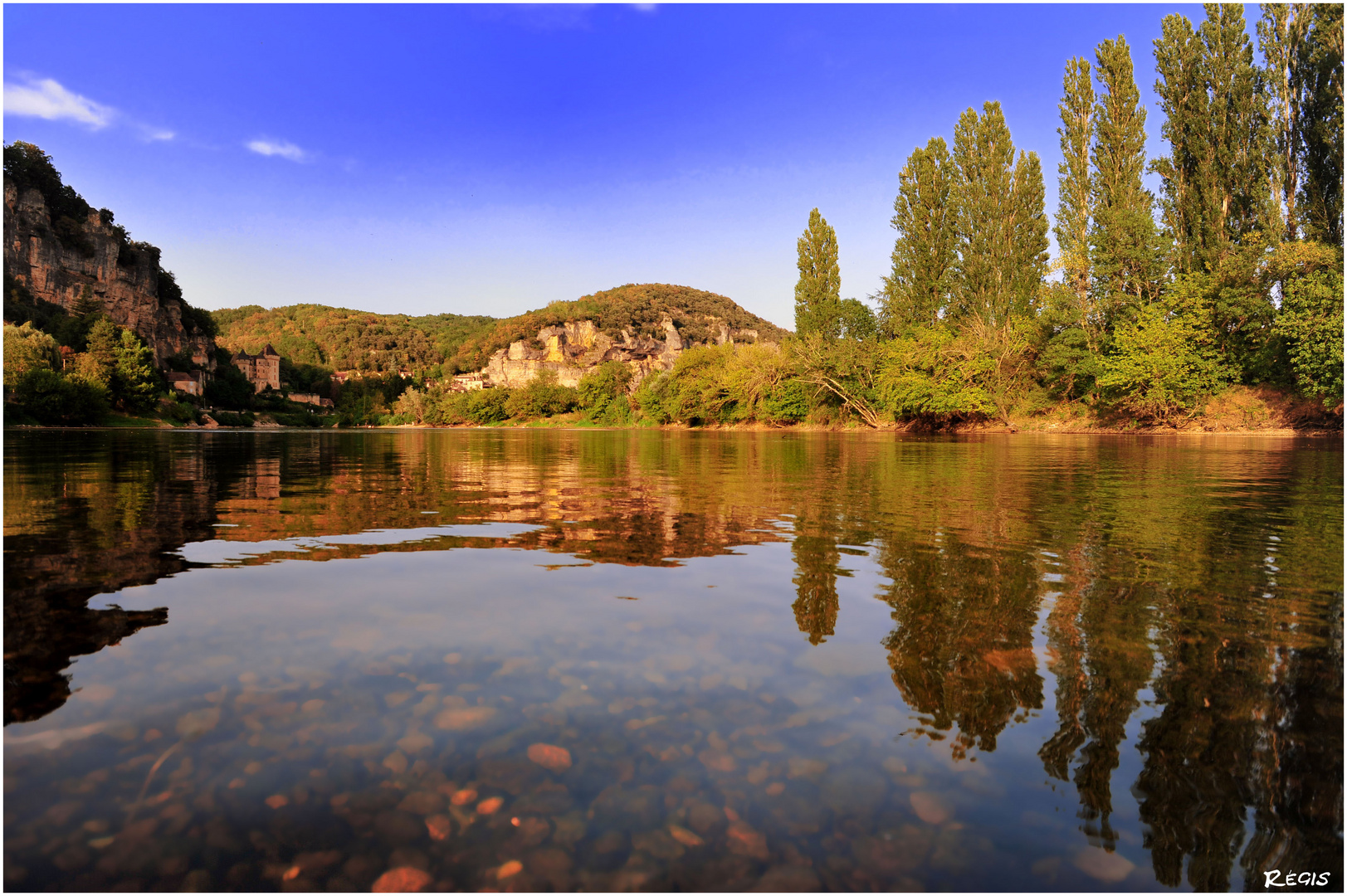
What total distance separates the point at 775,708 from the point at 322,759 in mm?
2140

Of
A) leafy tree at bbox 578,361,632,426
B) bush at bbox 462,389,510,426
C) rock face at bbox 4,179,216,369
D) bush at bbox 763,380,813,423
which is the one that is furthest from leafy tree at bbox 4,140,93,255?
bush at bbox 763,380,813,423

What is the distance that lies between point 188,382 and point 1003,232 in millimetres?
124887

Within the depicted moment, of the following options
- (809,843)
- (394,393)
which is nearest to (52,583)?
(809,843)

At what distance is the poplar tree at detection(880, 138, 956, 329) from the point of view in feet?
190

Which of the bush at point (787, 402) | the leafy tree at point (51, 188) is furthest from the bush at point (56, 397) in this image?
the bush at point (787, 402)

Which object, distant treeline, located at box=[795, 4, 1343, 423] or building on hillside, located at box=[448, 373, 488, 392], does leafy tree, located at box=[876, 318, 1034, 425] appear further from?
building on hillside, located at box=[448, 373, 488, 392]

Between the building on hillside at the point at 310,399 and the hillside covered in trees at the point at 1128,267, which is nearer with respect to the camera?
Answer: the hillside covered in trees at the point at 1128,267

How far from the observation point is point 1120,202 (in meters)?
50.2

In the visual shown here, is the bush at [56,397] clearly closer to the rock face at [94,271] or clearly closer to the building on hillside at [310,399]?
the rock face at [94,271]

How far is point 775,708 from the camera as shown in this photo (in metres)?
3.41

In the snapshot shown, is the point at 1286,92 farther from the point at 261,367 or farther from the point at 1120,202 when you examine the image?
the point at 261,367

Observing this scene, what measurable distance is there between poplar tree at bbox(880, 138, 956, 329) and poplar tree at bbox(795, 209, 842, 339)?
627 cm

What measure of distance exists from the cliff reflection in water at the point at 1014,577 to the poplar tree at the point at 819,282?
167 ft

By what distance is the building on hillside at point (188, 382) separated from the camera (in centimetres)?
10981
